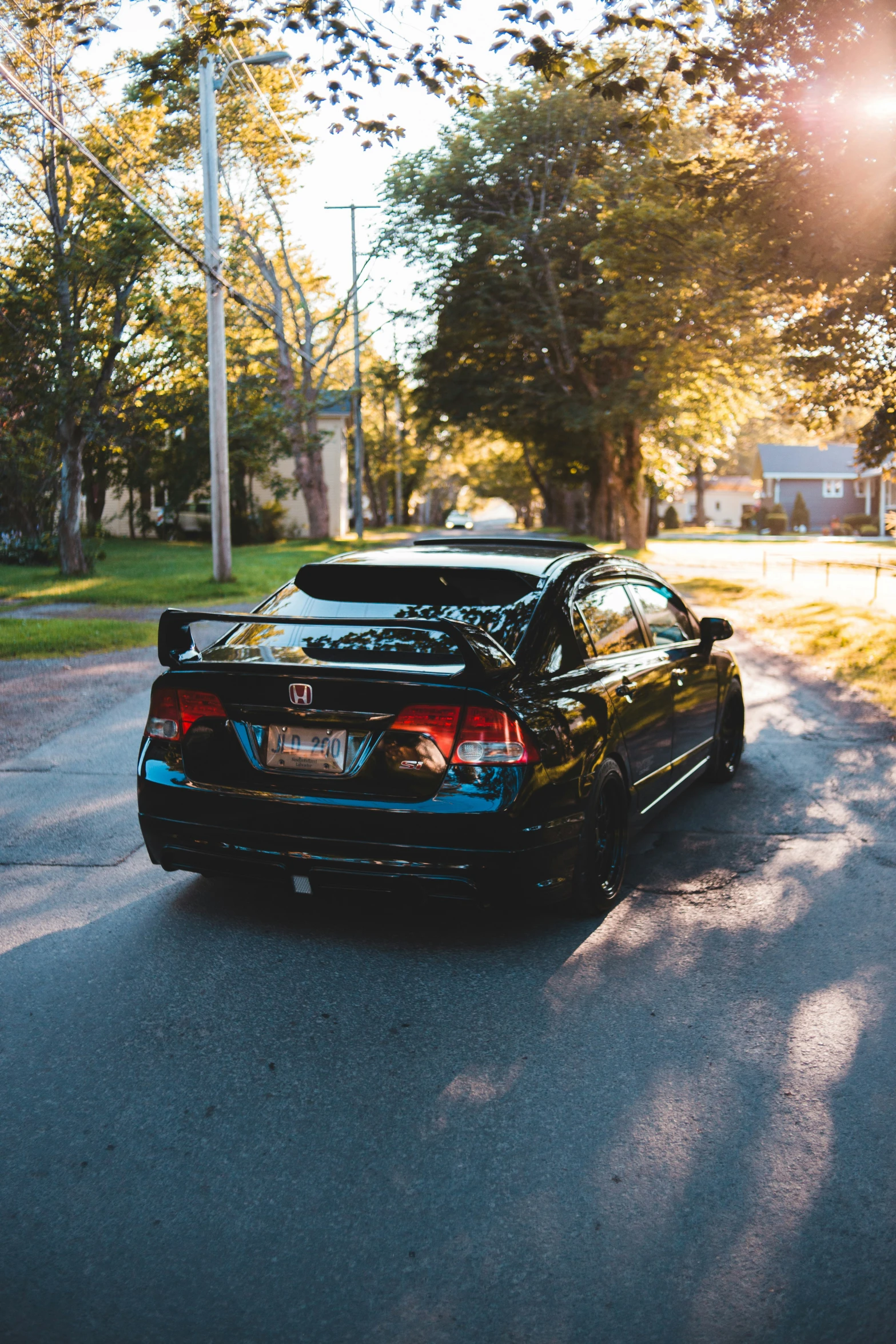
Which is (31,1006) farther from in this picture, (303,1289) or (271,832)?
(303,1289)

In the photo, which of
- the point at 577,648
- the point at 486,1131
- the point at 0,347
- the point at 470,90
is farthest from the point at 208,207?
the point at 486,1131

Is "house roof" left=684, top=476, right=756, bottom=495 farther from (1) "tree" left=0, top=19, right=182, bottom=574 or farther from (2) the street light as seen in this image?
(2) the street light

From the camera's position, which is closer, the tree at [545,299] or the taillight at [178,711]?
the taillight at [178,711]

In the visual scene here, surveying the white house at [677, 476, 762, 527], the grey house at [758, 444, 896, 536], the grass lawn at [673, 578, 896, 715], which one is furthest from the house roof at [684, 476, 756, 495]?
the grass lawn at [673, 578, 896, 715]

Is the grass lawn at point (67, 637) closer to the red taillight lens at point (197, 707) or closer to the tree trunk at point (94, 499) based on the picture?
the red taillight lens at point (197, 707)

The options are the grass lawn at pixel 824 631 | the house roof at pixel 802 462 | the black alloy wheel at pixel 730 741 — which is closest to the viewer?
the black alloy wheel at pixel 730 741

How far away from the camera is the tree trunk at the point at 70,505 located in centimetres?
2450

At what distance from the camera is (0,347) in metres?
22.7

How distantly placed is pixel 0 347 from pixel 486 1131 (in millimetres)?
22112

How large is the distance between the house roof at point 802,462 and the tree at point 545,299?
53206 millimetres

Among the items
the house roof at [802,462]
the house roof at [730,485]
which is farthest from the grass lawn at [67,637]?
the house roof at [730,485]

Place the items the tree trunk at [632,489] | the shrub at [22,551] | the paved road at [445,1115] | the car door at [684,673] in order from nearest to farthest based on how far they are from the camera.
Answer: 1. the paved road at [445,1115]
2. the car door at [684,673]
3. the shrub at [22,551]
4. the tree trunk at [632,489]

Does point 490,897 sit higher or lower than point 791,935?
higher

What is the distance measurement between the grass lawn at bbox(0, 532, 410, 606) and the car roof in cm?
978
